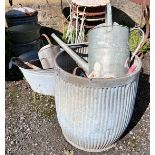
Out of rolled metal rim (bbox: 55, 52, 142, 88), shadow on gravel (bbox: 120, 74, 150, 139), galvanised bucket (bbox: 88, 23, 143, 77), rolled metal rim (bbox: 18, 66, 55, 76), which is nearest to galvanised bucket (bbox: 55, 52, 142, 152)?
rolled metal rim (bbox: 55, 52, 142, 88)

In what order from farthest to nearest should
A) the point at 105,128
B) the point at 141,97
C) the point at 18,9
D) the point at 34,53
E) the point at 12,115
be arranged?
the point at 18,9 < the point at 34,53 < the point at 141,97 < the point at 12,115 < the point at 105,128

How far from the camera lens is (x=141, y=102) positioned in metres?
4.16

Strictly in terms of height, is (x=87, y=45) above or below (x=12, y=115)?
above

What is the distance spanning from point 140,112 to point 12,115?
4.74 feet

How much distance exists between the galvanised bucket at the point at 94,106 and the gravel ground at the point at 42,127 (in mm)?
250

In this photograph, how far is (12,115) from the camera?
3.98 m

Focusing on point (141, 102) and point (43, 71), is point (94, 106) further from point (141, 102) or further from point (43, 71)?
point (141, 102)

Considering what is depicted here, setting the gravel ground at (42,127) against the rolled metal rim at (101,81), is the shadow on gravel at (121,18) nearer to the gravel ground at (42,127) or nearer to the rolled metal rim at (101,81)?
the gravel ground at (42,127)

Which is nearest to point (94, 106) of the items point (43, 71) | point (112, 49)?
point (112, 49)

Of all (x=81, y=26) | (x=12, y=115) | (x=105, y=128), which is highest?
(x=81, y=26)

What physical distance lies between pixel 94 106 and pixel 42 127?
99 centimetres

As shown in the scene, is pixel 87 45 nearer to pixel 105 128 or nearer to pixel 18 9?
pixel 105 128

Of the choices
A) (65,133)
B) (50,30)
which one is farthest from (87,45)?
(50,30)

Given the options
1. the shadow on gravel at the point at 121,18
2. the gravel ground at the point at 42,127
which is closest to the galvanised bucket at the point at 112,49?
the gravel ground at the point at 42,127
